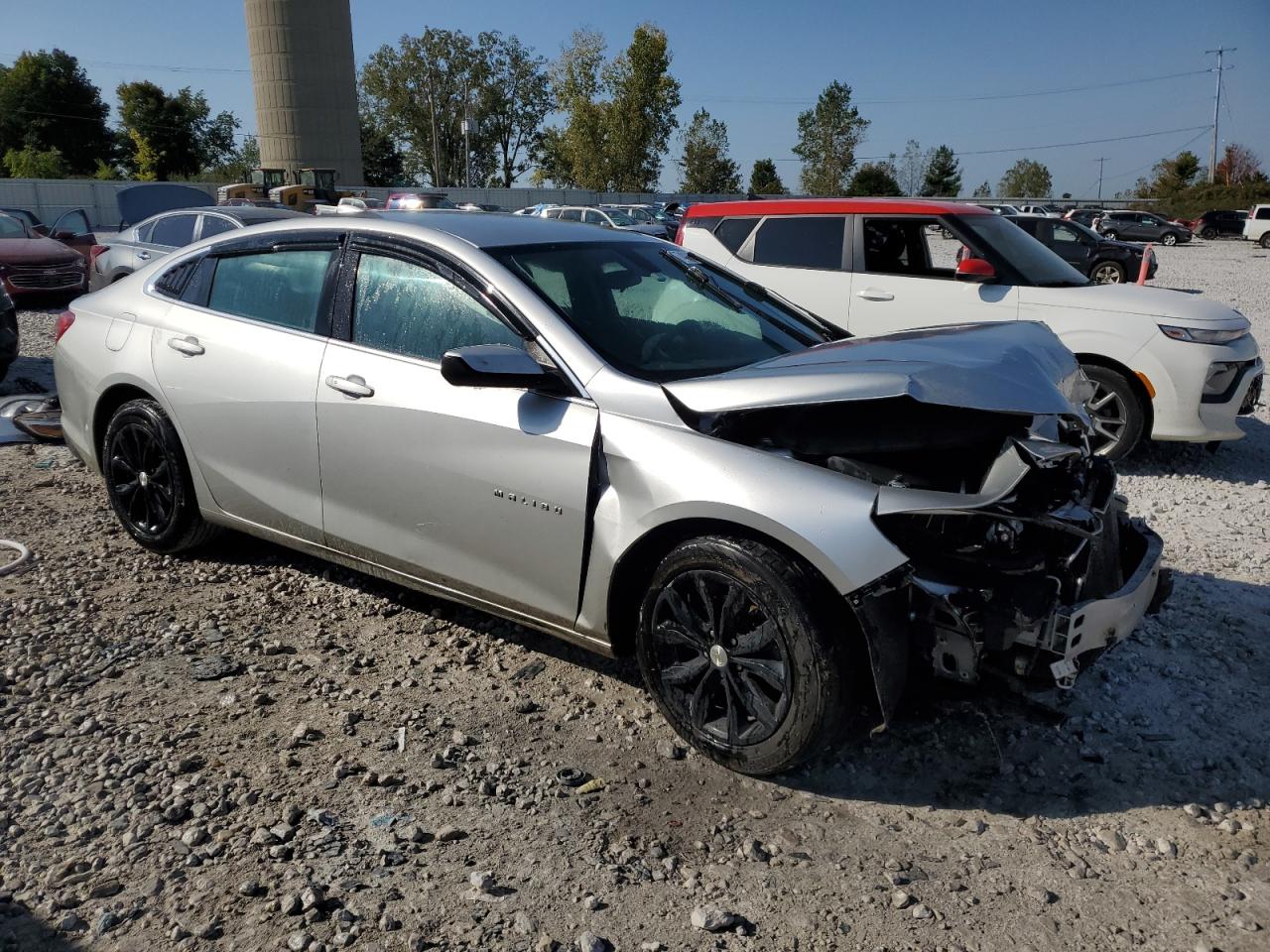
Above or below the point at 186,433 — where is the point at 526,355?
above

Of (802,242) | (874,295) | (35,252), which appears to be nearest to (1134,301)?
(874,295)

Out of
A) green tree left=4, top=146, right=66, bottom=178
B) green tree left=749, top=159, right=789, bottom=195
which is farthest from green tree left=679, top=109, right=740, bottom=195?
green tree left=4, top=146, right=66, bottom=178

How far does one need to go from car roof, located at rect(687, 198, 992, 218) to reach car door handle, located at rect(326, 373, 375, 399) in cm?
511

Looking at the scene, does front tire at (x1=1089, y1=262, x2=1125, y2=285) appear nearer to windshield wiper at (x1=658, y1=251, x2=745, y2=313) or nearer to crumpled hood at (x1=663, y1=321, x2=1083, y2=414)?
windshield wiper at (x1=658, y1=251, x2=745, y2=313)

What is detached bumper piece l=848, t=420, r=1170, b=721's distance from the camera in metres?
2.75

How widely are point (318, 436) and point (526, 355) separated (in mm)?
1084

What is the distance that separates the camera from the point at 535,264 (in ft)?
12.3

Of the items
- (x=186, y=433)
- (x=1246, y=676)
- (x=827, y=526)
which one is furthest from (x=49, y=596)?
(x=1246, y=676)

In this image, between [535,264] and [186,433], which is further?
[186,433]

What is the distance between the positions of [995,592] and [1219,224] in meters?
58.5

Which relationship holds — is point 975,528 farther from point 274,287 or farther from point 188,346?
point 188,346

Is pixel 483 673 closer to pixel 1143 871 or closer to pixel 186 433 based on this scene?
pixel 186 433

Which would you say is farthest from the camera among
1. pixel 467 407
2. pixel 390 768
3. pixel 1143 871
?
pixel 467 407

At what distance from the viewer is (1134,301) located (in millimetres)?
6695
